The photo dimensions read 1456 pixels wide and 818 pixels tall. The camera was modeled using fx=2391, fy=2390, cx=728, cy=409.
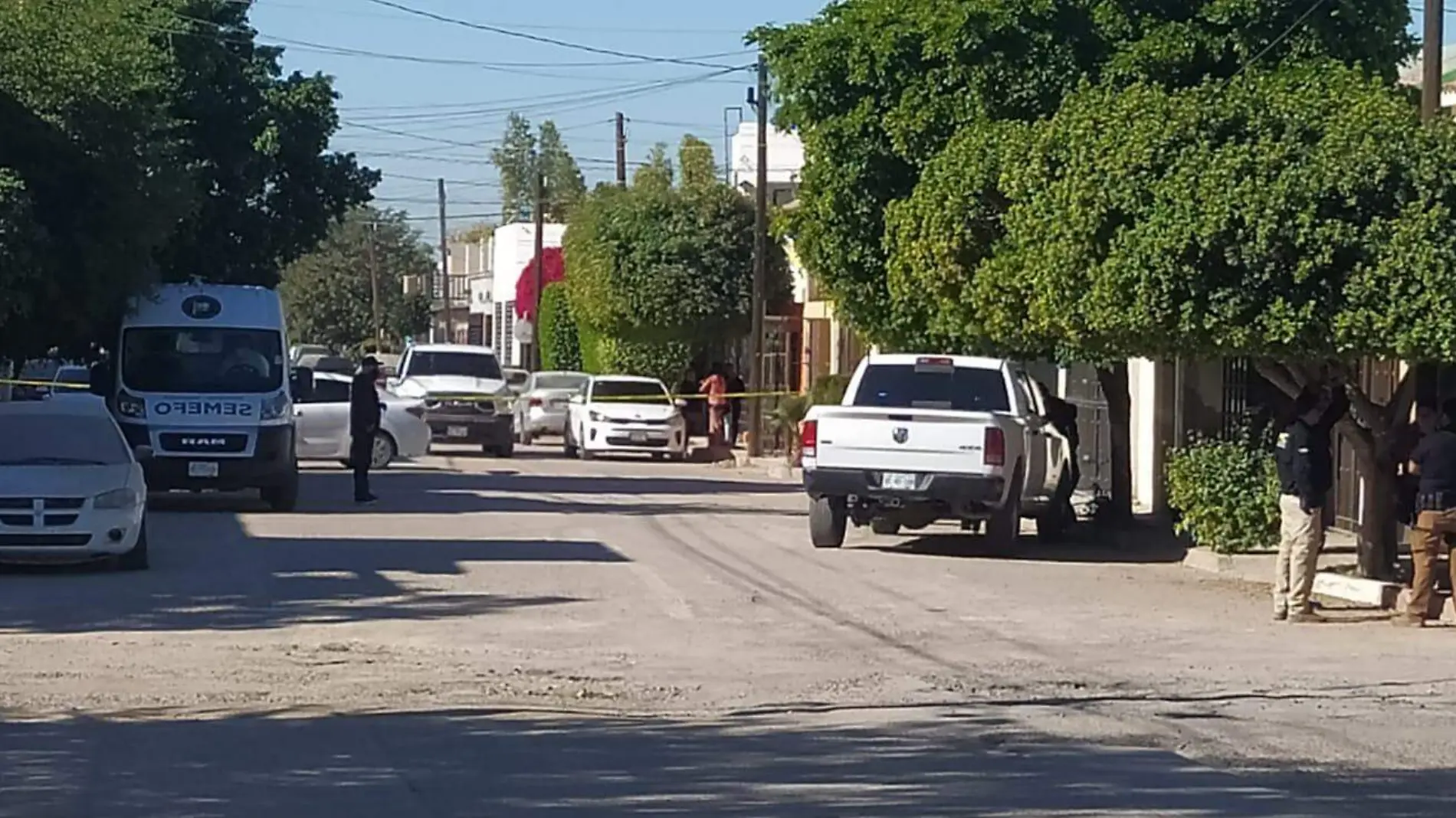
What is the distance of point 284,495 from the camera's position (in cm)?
2738

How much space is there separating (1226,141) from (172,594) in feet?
28.6

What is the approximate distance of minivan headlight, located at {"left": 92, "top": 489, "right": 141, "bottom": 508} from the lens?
63.4 feet

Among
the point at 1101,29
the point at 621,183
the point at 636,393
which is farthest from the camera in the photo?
the point at 621,183

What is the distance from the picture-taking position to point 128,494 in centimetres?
1953

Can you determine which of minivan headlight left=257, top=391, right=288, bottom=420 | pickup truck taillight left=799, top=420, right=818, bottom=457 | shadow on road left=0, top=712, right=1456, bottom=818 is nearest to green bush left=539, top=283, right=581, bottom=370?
minivan headlight left=257, top=391, right=288, bottom=420

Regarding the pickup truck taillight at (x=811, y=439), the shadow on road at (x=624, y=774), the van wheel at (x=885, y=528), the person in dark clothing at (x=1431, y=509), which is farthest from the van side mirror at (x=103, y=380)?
the shadow on road at (x=624, y=774)

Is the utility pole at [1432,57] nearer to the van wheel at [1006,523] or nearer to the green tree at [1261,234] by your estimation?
the green tree at [1261,234]

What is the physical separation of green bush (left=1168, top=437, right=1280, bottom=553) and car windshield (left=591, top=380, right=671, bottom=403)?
21.4 meters

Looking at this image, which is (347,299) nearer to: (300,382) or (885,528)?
(300,382)

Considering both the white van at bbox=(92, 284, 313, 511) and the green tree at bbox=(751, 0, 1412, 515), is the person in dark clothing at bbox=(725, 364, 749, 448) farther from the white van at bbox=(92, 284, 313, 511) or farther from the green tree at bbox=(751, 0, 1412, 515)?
the green tree at bbox=(751, 0, 1412, 515)

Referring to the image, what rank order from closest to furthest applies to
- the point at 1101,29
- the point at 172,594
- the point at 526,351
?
the point at 172,594 → the point at 1101,29 → the point at 526,351

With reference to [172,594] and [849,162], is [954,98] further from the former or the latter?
[172,594]

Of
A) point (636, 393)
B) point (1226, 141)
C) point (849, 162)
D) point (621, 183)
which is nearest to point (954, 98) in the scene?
point (849, 162)

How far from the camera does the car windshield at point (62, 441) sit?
20.0m
